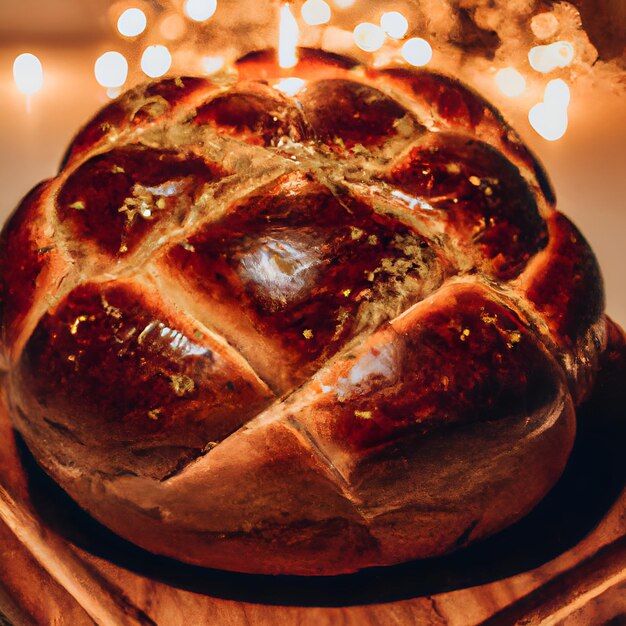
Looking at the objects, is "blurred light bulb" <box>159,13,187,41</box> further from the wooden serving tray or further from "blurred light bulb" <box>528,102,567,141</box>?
the wooden serving tray

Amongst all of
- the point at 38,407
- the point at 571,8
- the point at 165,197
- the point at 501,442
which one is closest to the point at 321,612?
the point at 501,442

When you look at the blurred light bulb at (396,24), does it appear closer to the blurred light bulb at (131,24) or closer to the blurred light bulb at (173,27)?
the blurred light bulb at (173,27)

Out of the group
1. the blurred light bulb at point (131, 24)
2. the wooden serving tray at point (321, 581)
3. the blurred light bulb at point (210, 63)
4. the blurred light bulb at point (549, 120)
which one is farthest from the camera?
the blurred light bulb at point (131, 24)

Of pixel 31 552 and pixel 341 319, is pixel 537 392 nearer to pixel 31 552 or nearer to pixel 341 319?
pixel 341 319

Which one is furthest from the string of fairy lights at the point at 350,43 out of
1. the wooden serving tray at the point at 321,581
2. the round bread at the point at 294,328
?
the wooden serving tray at the point at 321,581

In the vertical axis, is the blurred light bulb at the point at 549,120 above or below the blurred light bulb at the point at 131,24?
below
